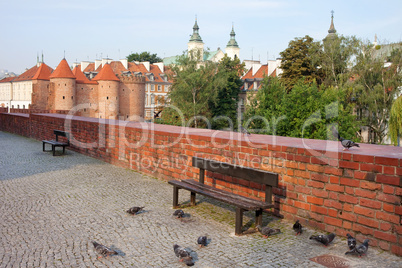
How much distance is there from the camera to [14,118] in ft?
73.7

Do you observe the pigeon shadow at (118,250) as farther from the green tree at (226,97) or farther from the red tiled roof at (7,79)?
the red tiled roof at (7,79)

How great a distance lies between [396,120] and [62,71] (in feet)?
165

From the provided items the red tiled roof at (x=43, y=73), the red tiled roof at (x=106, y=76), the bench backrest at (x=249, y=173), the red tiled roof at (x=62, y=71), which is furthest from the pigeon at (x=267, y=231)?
the red tiled roof at (x=43, y=73)

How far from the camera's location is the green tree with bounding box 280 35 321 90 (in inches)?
1491

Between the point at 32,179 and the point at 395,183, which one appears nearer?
the point at 395,183

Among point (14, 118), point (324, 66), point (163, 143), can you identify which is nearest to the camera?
point (163, 143)

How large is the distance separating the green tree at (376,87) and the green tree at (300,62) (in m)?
4.10

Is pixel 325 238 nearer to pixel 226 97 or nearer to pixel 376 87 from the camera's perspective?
pixel 376 87

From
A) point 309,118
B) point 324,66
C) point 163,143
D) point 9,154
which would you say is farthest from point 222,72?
point 163,143

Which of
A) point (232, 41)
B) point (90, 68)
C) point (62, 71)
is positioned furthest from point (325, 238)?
point (232, 41)

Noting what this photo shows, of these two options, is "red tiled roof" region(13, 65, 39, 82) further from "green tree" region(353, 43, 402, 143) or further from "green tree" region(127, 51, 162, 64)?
"green tree" region(353, 43, 402, 143)

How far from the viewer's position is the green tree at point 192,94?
4475 cm

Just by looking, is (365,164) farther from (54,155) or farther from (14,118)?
(14,118)

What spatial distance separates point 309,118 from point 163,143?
21.5 metres
